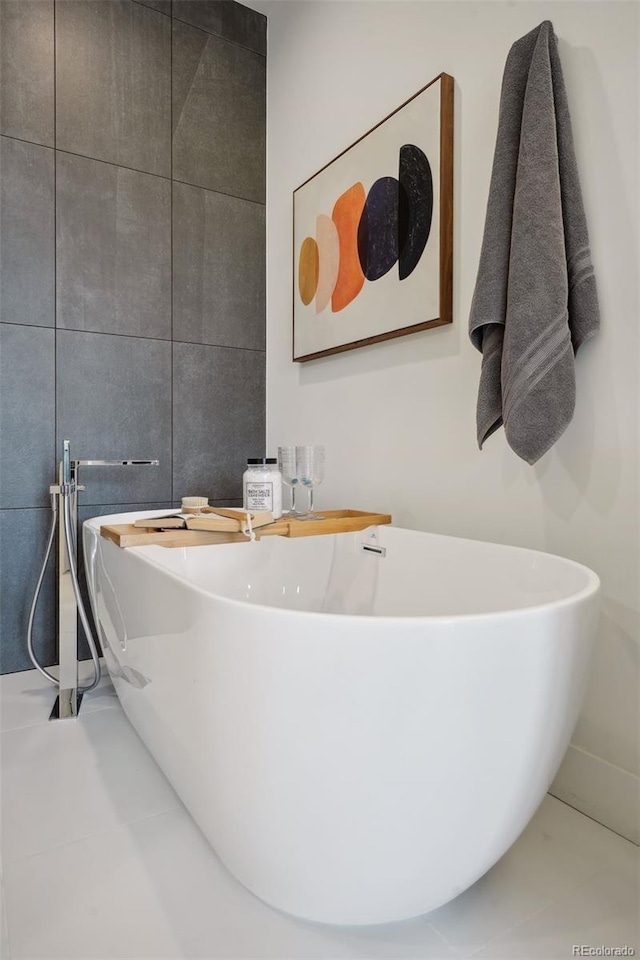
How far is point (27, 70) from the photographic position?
2.02 m

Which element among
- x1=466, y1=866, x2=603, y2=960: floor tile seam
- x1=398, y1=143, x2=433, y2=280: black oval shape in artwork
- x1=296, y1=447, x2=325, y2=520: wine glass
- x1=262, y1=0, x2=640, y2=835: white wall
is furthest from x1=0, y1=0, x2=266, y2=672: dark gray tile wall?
x1=466, y1=866, x2=603, y2=960: floor tile seam

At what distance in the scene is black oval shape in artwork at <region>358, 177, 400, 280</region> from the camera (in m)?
1.82

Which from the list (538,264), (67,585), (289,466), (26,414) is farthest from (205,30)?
(67,585)

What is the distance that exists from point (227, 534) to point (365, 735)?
0.94 m

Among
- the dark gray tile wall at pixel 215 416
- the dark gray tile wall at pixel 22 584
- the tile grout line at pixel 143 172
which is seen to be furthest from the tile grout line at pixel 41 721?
the tile grout line at pixel 143 172

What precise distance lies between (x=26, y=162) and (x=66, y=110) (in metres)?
0.26

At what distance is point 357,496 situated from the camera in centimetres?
204

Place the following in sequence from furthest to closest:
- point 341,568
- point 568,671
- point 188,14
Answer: point 188,14 < point 341,568 < point 568,671

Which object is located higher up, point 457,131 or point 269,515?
point 457,131

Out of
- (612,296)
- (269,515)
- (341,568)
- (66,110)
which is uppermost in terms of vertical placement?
(66,110)

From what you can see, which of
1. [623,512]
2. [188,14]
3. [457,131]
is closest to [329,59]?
[188,14]

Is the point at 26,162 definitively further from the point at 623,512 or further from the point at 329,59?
the point at 623,512

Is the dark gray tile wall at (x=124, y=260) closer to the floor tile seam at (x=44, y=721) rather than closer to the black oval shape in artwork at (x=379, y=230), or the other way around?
the floor tile seam at (x=44, y=721)

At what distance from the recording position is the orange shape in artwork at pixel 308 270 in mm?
2211
